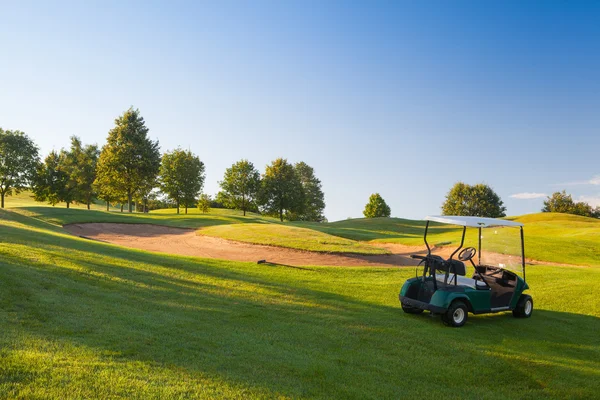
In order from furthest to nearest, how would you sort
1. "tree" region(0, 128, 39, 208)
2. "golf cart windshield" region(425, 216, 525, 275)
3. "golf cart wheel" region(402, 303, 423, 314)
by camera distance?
1. "tree" region(0, 128, 39, 208)
2. "golf cart windshield" region(425, 216, 525, 275)
3. "golf cart wheel" region(402, 303, 423, 314)

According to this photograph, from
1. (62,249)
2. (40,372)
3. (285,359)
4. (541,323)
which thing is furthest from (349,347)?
(62,249)

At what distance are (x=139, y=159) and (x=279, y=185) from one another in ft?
69.1

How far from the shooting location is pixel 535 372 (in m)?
6.66

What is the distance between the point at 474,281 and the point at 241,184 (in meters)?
56.5

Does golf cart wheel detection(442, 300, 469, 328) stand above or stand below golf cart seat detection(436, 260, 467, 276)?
below

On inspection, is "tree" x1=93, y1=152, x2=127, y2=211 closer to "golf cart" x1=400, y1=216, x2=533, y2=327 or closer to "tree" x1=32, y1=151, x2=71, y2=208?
"tree" x1=32, y1=151, x2=71, y2=208

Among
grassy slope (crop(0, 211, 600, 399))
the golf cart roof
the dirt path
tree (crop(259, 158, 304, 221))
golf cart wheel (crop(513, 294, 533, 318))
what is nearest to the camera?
grassy slope (crop(0, 211, 600, 399))

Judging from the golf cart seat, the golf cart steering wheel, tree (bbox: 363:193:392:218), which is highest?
tree (bbox: 363:193:392:218)

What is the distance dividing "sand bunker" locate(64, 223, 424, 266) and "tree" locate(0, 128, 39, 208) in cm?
2393

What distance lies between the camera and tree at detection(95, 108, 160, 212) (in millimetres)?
56469

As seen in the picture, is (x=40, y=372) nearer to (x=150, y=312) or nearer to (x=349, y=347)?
(x=150, y=312)

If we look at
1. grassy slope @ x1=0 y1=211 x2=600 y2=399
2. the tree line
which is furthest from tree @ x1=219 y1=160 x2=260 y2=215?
grassy slope @ x1=0 y1=211 x2=600 y2=399

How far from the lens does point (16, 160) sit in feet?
170

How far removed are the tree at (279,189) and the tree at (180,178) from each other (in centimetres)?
1047
